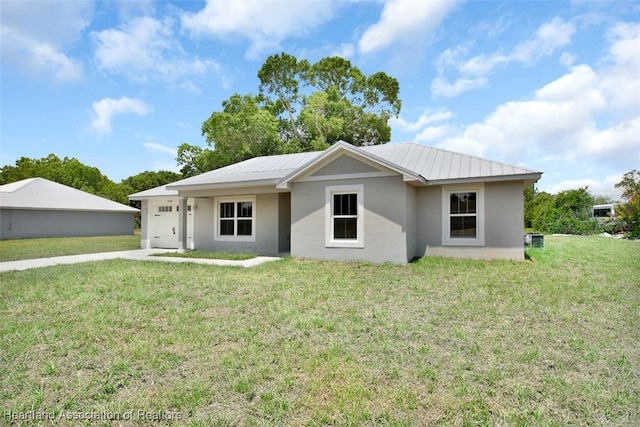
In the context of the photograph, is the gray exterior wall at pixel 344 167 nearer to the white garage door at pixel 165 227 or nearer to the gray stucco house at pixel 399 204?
the gray stucco house at pixel 399 204

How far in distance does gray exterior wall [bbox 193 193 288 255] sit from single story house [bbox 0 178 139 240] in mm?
17396

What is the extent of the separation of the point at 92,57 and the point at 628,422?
636 inches

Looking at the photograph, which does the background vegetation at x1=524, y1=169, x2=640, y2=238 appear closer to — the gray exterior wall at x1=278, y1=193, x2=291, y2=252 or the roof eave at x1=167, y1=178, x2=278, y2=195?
the gray exterior wall at x1=278, y1=193, x2=291, y2=252

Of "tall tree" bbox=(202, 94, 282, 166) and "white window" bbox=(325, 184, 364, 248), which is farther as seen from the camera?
"tall tree" bbox=(202, 94, 282, 166)

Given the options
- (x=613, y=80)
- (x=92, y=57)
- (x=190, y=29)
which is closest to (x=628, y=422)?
(x=613, y=80)

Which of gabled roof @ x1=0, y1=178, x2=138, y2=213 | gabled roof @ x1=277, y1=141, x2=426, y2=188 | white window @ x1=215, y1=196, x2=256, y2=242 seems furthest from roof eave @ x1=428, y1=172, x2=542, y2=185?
gabled roof @ x1=0, y1=178, x2=138, y2=213

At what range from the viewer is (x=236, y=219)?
46.1ft

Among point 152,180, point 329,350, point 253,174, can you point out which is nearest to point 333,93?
point 253,174

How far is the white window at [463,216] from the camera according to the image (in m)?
10.7

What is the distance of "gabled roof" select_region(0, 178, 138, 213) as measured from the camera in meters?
23.0

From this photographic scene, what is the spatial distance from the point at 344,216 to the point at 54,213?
2515cm

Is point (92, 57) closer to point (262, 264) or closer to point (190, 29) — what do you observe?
point (190, 29)

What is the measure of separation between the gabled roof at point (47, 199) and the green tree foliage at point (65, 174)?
28.7ft

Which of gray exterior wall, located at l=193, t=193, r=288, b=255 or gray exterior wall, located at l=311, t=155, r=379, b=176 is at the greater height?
gray exterior wall, located at l=311, t=155, r=379, b=176
